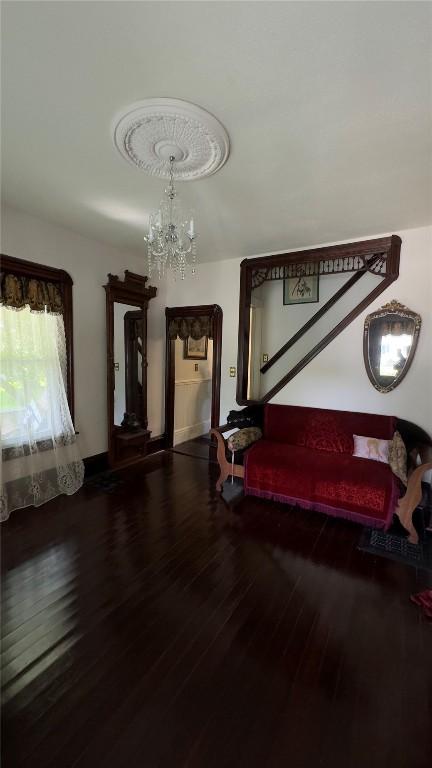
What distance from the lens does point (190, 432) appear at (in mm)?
5504

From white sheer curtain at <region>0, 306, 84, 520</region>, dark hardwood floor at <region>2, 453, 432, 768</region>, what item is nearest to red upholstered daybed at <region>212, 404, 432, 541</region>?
dark hardwood floor at <region>2, 453, 432, 768</region>

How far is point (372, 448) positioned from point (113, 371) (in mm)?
3135

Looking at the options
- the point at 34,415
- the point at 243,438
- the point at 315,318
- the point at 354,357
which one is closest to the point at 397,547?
the point at 243,438

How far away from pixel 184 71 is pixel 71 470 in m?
3.39

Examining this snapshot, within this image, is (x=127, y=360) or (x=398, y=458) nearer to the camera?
(x=398, y=458)

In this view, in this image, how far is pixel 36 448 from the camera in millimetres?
3092

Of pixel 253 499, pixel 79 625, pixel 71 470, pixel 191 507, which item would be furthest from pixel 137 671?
pixel 71 470

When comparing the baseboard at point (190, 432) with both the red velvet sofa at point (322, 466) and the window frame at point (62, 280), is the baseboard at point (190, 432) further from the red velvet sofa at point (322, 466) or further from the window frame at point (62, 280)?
the window frame at point (62, 280)

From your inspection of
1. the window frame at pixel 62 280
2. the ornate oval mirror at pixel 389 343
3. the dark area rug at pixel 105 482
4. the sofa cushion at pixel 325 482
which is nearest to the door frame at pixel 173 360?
the sofa cushion at pixel 325 482

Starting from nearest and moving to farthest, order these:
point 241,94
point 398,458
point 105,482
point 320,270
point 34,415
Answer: point 241,94 → point 398,458 → point 34,415 → point 105,482 → point 320,270

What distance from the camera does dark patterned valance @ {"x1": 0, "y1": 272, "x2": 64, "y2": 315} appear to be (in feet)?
9.20

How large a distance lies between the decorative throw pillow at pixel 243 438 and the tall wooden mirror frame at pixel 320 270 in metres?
0.54

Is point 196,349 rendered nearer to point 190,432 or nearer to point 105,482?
point 190,432

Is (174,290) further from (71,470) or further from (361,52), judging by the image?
(361,52)
